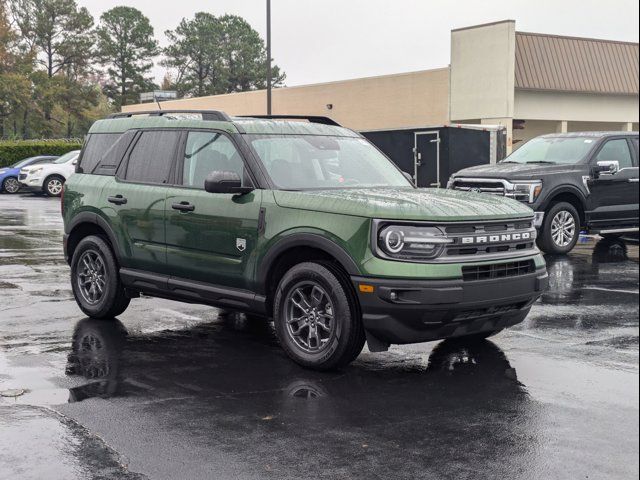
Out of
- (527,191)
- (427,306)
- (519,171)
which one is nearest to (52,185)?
(519,171)

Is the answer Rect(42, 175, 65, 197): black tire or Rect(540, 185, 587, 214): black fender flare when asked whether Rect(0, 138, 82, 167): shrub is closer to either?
Rect(42, 175, 65, 197): black tire

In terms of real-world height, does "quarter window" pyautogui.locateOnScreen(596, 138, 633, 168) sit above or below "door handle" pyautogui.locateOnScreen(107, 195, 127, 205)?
above

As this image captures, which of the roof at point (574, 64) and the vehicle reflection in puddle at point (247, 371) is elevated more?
the roof at point (574, 64)

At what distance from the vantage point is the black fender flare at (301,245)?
255 inches

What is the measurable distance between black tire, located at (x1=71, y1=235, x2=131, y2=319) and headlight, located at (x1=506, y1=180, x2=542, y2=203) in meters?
7.47

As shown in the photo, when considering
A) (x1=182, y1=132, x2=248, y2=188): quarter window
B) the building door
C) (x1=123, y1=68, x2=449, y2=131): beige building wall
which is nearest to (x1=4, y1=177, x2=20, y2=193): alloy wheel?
(x1=123, y1=68, x2=449, y2=131): beige building wall

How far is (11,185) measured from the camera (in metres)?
35.9

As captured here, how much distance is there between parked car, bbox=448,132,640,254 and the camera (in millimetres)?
14273

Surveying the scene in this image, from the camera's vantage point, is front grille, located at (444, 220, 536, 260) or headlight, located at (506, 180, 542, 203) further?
headlight, located at (506, 180, 542, 203)

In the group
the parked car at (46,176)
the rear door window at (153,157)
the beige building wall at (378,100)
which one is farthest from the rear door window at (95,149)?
the beige building wall at (378,100)

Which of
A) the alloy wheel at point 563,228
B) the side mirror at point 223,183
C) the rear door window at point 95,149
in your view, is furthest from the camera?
the alloy wheel at point 563,228

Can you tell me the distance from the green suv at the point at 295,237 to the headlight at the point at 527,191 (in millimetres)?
6010

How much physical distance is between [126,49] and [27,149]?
41347 millimetres

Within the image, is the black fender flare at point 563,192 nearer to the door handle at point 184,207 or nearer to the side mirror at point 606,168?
the side mirror at point 606,168
